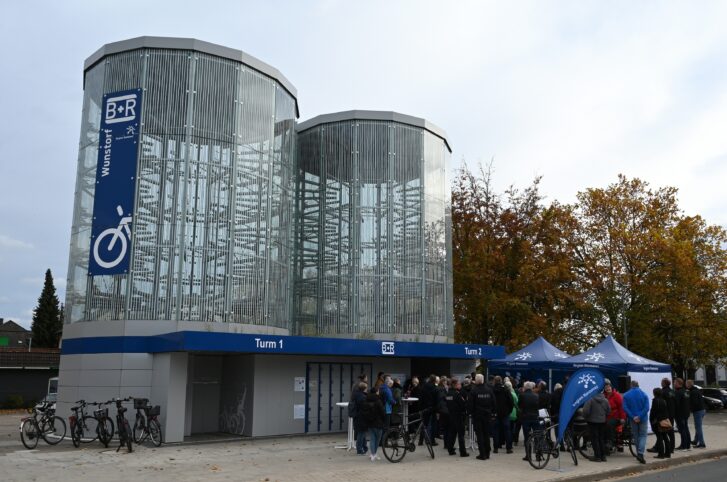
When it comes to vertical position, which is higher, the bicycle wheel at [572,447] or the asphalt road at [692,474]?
the bicycle wheel at [572,447]

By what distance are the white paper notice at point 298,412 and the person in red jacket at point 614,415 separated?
28.9ft

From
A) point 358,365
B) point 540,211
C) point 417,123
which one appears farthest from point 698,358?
point 358,365

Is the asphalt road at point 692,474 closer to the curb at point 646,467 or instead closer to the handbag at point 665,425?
the curb at point 646,467

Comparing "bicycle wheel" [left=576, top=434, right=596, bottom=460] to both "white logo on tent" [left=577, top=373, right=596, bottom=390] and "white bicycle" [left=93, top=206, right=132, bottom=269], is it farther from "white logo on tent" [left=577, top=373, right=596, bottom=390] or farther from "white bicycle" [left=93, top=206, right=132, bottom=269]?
"white bicycle" [left=93, top=206, right=132, bottom=269]

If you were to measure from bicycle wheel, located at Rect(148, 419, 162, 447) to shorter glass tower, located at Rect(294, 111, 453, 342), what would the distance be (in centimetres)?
983

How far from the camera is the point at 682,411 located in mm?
16750

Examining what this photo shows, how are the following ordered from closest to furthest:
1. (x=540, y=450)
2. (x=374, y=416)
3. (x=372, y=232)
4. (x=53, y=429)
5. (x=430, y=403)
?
(x=540, y=450), (x=374, y=416), (x=430, y=403), (x=53, y=429), (x=372, y=232)

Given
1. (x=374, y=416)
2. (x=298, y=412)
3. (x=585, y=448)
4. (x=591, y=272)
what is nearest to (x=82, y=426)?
(x=298, y=412)

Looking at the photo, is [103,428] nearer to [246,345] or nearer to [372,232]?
[246,345]

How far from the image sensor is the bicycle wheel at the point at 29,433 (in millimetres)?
16484

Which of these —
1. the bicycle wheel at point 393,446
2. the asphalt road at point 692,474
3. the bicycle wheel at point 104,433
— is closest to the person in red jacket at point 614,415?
the asphalt road at point 692,474

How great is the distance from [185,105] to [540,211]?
22668mm

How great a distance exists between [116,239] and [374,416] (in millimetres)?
9955

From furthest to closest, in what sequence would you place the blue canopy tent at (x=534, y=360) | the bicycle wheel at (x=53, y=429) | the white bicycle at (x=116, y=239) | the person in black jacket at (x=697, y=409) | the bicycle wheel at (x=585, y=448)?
1. the blue canopy tent at (x=534, y=360)
2. the white bicycle at (x=116, y=239)
3. the person in black jacket at (x=697, y=409)
4. the bicycle wheel at (x=53, y=429)
5. the bicycle wheel at (x=585, y=448)
